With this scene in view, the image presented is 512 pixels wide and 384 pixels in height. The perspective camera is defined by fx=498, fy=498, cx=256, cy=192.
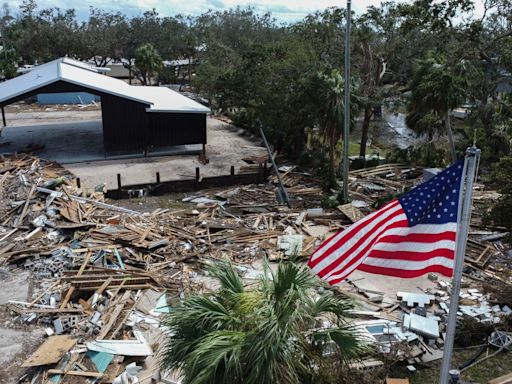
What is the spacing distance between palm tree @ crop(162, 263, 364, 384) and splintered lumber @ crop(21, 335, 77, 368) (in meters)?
4.62

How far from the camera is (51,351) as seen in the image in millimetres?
10352

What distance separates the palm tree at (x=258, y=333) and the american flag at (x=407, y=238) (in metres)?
0.55

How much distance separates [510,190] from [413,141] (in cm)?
3204

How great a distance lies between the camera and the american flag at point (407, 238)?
6645 millimetres

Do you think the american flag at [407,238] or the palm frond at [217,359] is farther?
the american flag at [407,238]

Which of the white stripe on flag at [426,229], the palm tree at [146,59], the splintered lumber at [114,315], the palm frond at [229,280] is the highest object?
the palm tree at [146,59]

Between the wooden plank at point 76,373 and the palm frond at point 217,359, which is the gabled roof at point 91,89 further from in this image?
the palm frond at point 217,359

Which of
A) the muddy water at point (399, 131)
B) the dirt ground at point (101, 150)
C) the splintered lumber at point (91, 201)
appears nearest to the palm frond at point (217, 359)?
the splintered lumber at point (91, 201)

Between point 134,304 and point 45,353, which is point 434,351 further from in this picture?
point 45,353

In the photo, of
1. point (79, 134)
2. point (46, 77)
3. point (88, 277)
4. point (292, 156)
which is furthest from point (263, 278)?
point (79, 134)

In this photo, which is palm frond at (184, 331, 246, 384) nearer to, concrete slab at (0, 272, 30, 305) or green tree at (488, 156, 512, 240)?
green tree at (488, 156, 512, 240)

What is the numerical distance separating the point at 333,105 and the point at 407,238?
1608 centimetres

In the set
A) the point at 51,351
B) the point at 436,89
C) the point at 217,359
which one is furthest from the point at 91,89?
the point at 217,359

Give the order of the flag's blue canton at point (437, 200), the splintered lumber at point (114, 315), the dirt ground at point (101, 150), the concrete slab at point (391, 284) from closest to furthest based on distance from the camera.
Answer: the flag's blue canton at point (437, 200) < the splintered lumber at point (114, 315) < the concrete slab at point (391, 284) < the dirt ground at point (101, 150)
